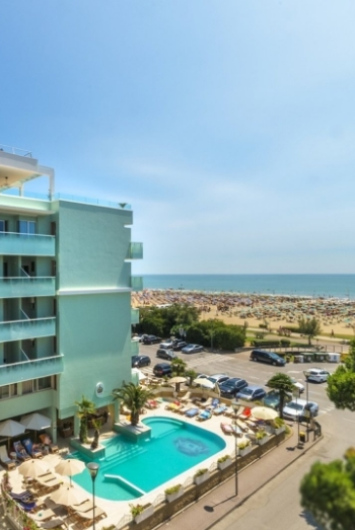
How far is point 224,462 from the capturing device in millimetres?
20484

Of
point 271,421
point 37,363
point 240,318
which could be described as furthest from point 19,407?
point 240,318

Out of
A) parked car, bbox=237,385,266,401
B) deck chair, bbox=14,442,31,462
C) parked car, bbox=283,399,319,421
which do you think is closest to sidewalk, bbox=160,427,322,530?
parked car, bbox=283,399,319,421

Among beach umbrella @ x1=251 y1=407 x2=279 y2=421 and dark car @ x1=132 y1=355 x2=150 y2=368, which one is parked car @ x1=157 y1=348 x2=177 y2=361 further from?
beach umbrella @ x1=251 y1=407 x2=279 y2=421

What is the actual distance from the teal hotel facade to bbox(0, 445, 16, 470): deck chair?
5.71 ft

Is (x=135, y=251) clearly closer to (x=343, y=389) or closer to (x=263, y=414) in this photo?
(x=263, y=414)

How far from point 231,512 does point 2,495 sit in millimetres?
10741

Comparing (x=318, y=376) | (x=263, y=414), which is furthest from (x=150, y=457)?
(x=318, y=376)

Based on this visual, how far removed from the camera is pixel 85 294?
82.3 feet

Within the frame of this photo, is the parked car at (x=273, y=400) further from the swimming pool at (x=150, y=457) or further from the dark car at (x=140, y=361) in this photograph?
the dark car at (x=140, y=361)

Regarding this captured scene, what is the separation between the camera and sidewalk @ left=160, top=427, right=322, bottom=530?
17.0 m

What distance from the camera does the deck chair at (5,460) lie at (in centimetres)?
2081

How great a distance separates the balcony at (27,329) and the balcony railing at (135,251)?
7338 millimetres

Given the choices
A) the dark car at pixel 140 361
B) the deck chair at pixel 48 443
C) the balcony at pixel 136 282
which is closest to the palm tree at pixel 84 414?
the deck chair at pixel 48 443

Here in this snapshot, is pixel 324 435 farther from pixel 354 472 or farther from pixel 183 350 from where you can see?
pixel 183 350
